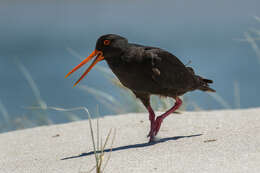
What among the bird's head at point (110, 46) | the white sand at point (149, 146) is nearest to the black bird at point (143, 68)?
the bird's head at point (110, 46)

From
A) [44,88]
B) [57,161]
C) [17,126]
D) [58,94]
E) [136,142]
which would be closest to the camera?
[57,161]

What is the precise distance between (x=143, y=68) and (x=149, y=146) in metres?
0.77

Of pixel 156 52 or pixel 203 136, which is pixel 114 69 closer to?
pixel 156 52

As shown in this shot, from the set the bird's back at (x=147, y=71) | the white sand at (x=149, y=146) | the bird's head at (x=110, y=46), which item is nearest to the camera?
the white sand at (x=149, y=146)

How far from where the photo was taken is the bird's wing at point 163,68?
4391 mm

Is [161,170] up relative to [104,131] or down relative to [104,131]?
up

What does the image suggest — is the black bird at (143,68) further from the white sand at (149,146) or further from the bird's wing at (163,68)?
the white sand at (149,146)

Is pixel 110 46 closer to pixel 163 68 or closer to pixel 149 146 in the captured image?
pixel 163 68

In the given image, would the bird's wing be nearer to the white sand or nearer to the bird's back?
the bird's back

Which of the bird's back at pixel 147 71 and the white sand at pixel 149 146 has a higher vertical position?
the bird's back at pixel 147 71

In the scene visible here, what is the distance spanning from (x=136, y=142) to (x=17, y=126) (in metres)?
2.85

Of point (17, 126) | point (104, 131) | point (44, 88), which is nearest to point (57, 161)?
point (104, 131)

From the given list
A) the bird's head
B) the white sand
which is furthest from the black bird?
the white sand

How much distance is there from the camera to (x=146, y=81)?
436 centimetres
